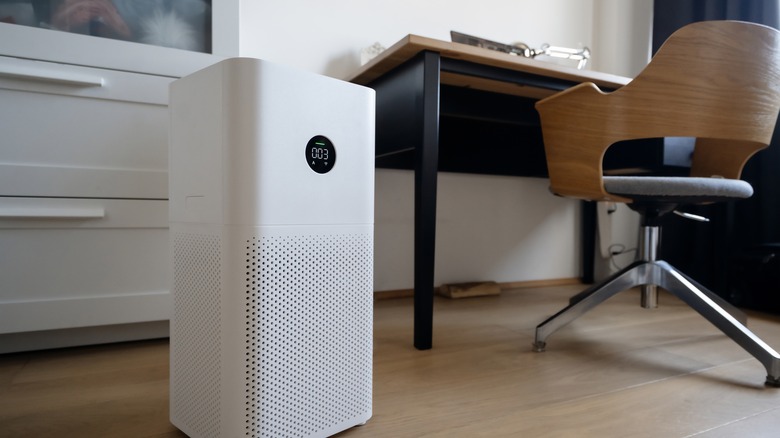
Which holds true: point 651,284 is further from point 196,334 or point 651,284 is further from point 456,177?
point 196,334

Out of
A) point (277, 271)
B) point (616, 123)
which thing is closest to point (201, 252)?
point (277, 271)

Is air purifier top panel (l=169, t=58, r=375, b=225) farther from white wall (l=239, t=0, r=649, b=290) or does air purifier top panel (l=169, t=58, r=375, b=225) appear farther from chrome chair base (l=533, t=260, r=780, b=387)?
white wall (l=239, t=0, r=649, b=290)

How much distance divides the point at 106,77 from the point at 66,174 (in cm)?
26

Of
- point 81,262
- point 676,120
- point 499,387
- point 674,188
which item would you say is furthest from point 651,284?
point 81,262

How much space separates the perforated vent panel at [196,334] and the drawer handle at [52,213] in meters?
0.53

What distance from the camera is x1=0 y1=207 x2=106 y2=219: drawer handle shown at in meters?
1.00

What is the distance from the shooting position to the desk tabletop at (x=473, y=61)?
110cm

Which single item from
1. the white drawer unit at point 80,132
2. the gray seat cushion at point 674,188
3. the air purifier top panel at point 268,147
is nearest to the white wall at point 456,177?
the white drawer unit at point 80,132

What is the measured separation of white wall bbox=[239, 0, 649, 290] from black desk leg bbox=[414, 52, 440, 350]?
0.69 meters

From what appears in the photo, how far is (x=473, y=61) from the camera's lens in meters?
1.18

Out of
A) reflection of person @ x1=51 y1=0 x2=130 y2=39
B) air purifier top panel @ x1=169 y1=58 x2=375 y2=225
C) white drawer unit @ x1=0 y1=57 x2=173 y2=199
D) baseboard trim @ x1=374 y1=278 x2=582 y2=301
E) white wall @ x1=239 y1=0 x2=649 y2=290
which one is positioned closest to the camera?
air purifier top panel @ x1=169 y1=58 x2=375 y2=225

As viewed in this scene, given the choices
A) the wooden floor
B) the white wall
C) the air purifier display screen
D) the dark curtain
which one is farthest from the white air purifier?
the dark curtain

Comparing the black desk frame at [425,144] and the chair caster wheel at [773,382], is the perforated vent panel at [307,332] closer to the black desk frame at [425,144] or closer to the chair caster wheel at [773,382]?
the black desk frame at [425,144]

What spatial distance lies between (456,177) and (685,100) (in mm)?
1059
